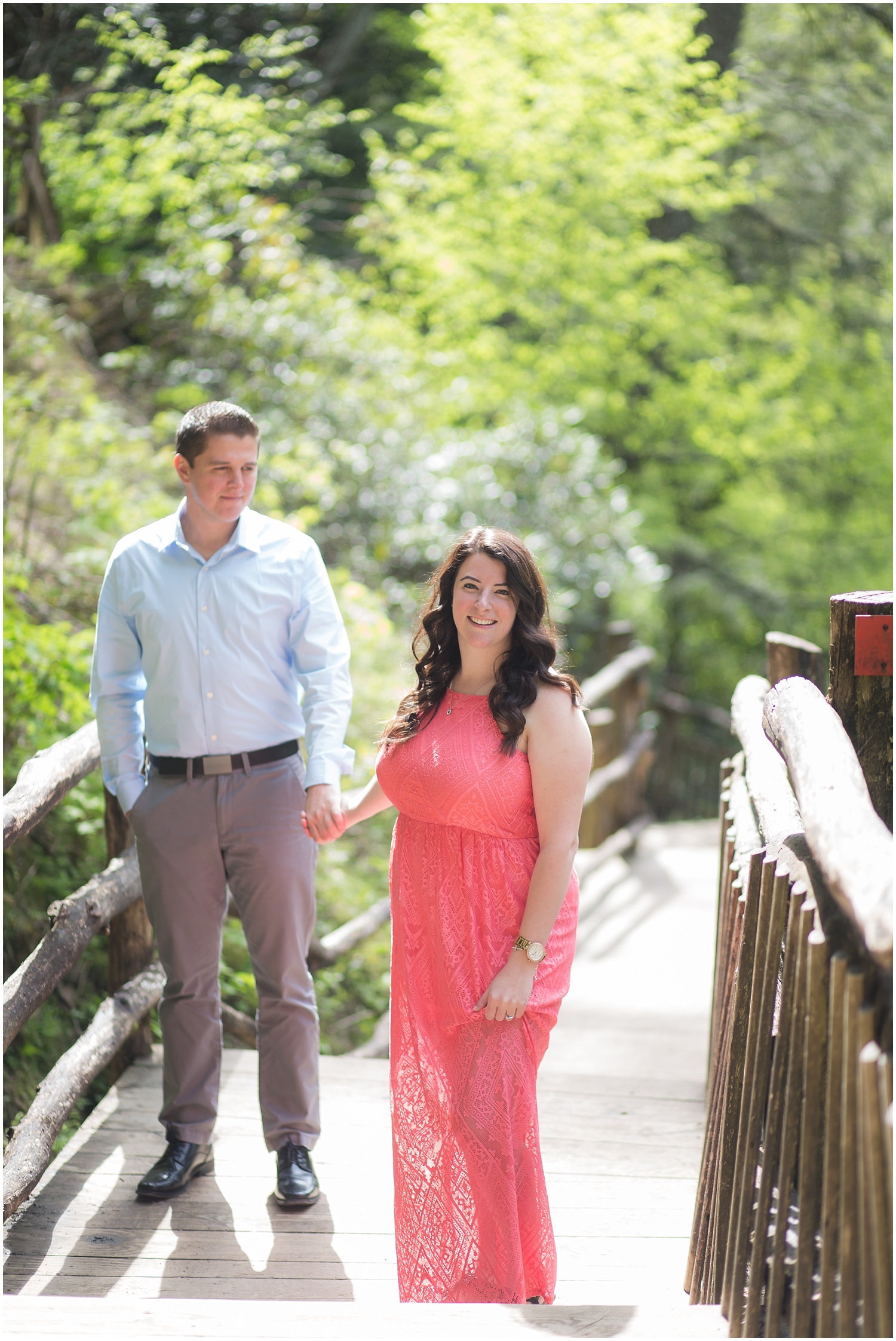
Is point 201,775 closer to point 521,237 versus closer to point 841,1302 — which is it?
point 841,1302

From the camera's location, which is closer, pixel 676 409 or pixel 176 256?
pixel 176 256

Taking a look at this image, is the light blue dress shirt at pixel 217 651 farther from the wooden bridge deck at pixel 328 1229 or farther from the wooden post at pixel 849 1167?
the wooden post at pixel 849 1167

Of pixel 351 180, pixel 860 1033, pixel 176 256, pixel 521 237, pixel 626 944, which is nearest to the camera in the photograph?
pixel 860 1033

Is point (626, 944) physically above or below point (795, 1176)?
below

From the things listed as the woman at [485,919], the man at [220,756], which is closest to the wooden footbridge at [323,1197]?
the man at [220,756]

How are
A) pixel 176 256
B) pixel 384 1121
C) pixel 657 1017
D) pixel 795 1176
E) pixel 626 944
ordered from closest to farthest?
pixel 795 1176
pixel 384 1121
pixel 657 1017
pixel 626 944
pixel 176 256

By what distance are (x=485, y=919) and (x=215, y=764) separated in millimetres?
826

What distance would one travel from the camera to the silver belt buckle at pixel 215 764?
2.76 metres

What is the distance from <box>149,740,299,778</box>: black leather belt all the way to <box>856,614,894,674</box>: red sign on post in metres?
1.40

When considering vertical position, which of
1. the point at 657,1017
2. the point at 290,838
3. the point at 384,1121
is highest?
the point at 290,838

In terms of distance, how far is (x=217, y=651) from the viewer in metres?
2.76

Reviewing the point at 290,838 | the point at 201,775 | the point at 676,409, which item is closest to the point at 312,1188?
the point at 290,838

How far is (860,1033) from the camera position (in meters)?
1.41

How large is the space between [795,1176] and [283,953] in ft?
4.39
